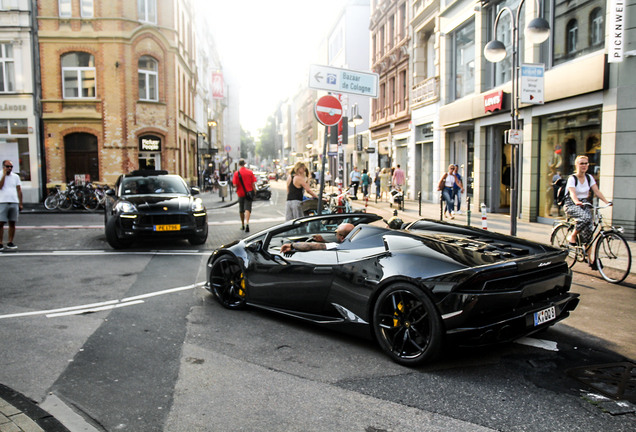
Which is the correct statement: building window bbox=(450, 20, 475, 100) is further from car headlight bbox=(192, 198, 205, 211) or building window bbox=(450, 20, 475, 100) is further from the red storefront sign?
car headlight bbox=(192, 198, 205, 211)

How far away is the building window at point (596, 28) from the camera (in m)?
12.2

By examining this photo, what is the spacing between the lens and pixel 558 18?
14.0 m

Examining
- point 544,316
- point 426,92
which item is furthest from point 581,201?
point 426,92

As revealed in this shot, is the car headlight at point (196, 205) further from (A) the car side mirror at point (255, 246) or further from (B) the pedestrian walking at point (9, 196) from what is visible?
(A) the car side mirror at point (255, 246)

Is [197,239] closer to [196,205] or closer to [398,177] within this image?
[196,205]

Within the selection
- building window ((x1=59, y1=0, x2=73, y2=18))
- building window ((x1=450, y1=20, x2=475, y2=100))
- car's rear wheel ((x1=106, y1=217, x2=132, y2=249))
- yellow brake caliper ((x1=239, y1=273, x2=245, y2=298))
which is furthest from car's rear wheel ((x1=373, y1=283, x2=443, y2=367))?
building window ((x1=59, y1=0, x2=73, y2=18))

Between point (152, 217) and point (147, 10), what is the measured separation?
70.1 feet

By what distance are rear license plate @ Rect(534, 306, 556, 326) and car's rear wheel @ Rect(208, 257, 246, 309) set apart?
→ 3051mm

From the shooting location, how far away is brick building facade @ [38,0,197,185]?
26094mm

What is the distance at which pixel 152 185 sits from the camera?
11.8 metres

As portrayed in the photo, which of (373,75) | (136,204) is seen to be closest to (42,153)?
(136,204)

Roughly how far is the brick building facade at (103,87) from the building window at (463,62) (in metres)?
15.2

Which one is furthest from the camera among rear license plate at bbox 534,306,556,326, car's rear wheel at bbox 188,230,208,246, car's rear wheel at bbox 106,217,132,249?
car's rear wheel at bbox 188,230,208,246

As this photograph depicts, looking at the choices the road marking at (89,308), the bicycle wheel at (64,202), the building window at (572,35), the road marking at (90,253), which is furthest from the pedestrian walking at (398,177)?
the road marking at (89,308)
